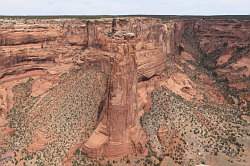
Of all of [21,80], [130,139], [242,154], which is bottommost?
[242,154]

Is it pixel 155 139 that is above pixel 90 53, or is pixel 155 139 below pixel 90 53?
below

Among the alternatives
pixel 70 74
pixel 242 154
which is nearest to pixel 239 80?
pixel 242 154

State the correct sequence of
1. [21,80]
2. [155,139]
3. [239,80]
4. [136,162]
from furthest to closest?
[239,80] < [21,80] < [155,139] < [136,162]

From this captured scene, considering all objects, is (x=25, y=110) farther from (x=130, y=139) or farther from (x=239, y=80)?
(x=239, y=80)

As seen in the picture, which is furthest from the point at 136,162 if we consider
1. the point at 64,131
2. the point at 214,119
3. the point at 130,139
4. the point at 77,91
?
the point at 214,119

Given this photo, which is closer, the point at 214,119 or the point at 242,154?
the point at 242,154

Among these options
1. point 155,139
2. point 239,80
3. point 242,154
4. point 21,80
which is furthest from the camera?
point 239,80
